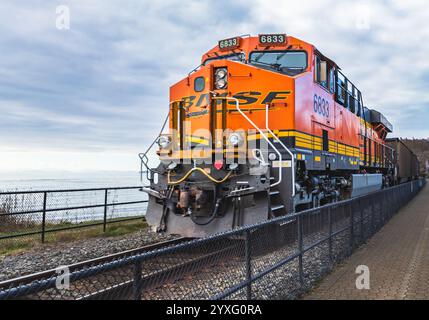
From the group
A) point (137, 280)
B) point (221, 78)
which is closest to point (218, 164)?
point (221, 78)

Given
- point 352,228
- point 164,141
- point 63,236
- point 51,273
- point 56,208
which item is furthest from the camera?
point 63,236

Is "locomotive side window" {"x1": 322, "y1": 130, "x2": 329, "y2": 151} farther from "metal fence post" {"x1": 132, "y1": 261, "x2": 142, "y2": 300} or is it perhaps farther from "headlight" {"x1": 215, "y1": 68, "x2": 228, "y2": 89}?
"metal fence post" {"x1": 132, "y1": 261, "x2": 142, "y2": 300}

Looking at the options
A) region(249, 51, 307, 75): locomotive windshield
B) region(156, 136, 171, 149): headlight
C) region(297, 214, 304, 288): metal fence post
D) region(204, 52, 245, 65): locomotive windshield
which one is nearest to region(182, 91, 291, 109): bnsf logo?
region(249, 51, 307, 75): locomotive windshield

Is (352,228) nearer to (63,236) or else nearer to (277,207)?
(277,207)

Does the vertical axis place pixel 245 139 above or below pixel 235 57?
below

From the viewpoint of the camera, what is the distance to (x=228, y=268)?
4.30 m

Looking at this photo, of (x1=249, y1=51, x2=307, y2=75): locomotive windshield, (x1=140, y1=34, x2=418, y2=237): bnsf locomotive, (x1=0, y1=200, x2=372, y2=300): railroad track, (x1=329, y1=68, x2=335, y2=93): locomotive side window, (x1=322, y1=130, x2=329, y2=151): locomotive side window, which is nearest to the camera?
(x1=0, y1=200, x2=372, y2=300): railroad track

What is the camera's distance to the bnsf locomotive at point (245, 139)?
730cm

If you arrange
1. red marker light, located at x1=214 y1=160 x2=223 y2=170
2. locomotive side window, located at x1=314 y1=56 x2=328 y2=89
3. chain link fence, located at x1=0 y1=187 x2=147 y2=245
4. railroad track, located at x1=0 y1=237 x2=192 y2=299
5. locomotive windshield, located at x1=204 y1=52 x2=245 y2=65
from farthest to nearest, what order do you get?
chain link fence, located at x1=0 y1=187 x2=147 y2=245 → locomotive windshield, located at x1=204 y1=52 x2=245 y2=65 → locomotive side window, located at x1=314 y1=56 x2=328 y2=89 → red marker light, located at x1=214 y1=160 x2=223 y2=170 → railroad track, located at x1=0 y1=237 x2=192 y2=299

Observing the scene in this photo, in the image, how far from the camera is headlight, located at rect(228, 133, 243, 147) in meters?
7.36

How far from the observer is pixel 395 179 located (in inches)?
904
